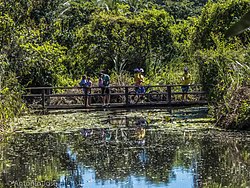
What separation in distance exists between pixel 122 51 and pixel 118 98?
4.81m

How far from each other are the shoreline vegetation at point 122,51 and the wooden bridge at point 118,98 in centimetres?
64

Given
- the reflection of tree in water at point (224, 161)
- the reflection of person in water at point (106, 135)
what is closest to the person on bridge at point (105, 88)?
the reflection of person in water at point (106, 135)

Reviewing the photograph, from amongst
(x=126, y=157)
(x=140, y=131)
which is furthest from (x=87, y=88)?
(x=126, y=157)

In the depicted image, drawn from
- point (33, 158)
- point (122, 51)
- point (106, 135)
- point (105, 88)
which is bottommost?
point (33, 158)

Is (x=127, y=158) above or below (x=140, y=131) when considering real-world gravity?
below

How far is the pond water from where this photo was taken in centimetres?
706

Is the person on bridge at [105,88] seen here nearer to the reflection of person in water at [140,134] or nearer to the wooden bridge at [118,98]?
the wooden bridge at [118,98]

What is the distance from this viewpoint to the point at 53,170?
26.3ft

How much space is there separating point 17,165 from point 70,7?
23353 millimetres

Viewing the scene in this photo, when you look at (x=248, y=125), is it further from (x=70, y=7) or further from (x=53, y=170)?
(x=70, y=7)

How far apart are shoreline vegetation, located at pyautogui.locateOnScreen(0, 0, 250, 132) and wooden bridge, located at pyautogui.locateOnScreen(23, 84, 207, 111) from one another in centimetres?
64

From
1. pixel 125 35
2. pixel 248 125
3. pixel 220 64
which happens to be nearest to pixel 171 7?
pixel 125 35

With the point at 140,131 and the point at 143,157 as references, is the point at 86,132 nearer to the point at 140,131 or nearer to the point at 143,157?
the point at 140,131

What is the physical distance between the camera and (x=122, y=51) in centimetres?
2505
